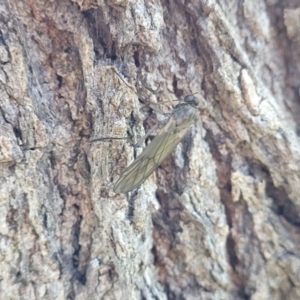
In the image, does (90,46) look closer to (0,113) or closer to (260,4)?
(0,113)

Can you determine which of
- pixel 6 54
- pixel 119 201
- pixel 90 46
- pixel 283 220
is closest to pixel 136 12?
pixel 90 46
